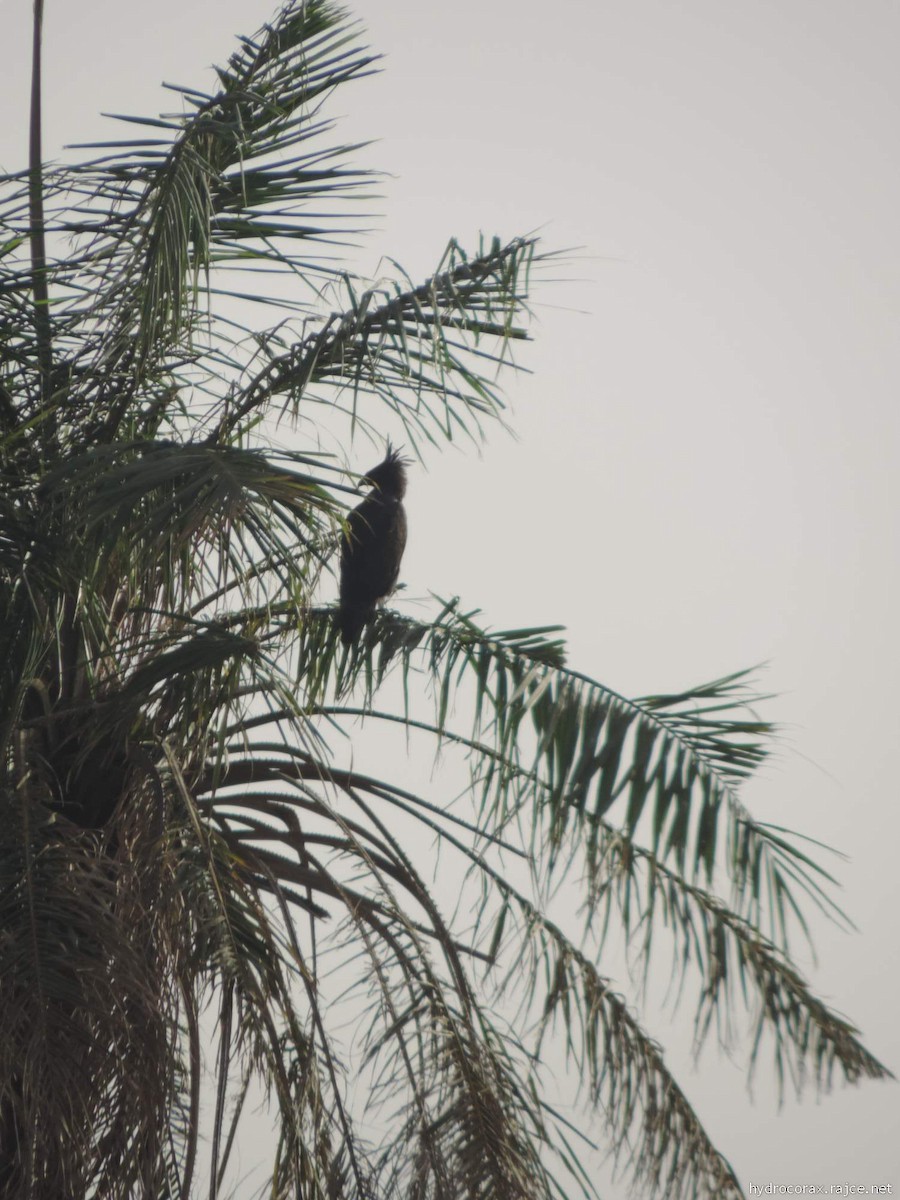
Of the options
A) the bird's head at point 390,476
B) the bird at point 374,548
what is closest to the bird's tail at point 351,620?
the bird at point 374,548

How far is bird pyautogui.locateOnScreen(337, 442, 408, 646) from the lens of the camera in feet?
15.8

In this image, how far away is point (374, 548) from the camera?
4.99 metres

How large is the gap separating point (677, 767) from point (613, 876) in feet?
1.87

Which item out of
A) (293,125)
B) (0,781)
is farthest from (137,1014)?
(293,125)

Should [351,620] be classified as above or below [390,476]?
below

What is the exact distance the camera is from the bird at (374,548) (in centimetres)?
481

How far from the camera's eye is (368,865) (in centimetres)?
498

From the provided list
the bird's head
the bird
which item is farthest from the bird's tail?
the bird's head

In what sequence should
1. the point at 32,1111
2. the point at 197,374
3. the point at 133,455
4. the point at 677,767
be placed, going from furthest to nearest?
the point at 197,374
the point at 133,455
the point at 677,767
the point at 32,1111

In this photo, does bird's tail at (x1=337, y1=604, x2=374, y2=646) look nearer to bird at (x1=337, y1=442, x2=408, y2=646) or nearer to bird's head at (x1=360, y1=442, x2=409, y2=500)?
bird at (x1=337, y1=442, x2=408, y2=646)

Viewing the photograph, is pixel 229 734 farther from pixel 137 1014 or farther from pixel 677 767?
pixel 677 767

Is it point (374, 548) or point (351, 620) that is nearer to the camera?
point (351, 620)

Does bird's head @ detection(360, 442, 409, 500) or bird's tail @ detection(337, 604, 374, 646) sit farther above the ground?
bird's head @ detection(360, 442, 409, 500)

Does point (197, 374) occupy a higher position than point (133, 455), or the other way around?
point (197, 374)
